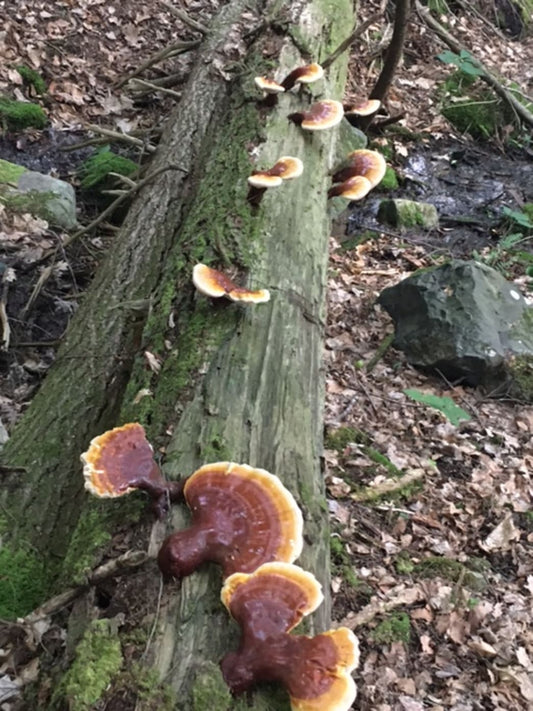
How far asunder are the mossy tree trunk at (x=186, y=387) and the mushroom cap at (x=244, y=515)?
17cm

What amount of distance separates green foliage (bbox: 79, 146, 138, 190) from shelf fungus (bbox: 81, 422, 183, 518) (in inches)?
216

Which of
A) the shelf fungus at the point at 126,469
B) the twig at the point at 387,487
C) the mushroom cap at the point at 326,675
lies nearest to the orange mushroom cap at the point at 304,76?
the twig at the point at 387,487

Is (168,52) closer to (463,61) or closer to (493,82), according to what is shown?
(463,61)

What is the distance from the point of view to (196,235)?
4.17 metres

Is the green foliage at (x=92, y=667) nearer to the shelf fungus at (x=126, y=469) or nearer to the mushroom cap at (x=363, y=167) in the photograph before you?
the shelf fungus at (x=126, y=469)

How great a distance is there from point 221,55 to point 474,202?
431cm

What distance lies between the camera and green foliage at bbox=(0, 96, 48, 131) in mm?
7797

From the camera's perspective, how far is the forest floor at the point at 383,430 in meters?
3.90

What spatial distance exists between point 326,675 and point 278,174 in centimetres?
317

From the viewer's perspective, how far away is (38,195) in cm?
654

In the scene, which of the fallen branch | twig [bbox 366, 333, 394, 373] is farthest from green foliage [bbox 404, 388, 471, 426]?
the fallen branch

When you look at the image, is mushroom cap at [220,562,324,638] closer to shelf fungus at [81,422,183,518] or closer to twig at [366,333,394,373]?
shelf fungus at [81,422,183,518]

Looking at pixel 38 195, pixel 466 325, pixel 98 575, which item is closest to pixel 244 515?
pixel 98 575

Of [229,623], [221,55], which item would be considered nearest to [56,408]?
[229,623]
